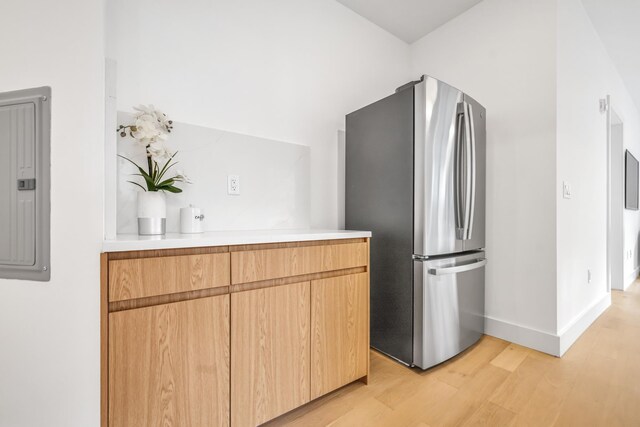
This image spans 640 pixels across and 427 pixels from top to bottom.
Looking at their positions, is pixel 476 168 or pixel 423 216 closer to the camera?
pixel 423 216

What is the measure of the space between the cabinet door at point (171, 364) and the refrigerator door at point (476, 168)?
166 centimetres

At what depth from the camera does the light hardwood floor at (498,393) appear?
4.26 ft

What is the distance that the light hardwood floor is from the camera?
1.30 metres

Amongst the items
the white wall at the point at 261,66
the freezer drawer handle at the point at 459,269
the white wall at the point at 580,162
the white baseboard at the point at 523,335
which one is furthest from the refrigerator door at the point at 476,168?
the white wall at the point at 261,66

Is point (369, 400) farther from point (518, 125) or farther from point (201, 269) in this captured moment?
point (518, 125)

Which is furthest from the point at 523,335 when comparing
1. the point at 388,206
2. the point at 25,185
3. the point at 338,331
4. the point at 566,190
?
the point at 25,185

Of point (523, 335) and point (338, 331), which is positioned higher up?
point (338, 331)

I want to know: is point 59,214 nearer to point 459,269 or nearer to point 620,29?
point 459,269

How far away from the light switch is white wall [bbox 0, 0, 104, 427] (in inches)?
107

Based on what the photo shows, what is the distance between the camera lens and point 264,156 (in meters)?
1.83

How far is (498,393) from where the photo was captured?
58.4 inches

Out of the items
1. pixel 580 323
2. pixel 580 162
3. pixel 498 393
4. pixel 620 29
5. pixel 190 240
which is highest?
pixel 620 29

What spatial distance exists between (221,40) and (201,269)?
1.42 meters

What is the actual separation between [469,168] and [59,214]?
214cm
